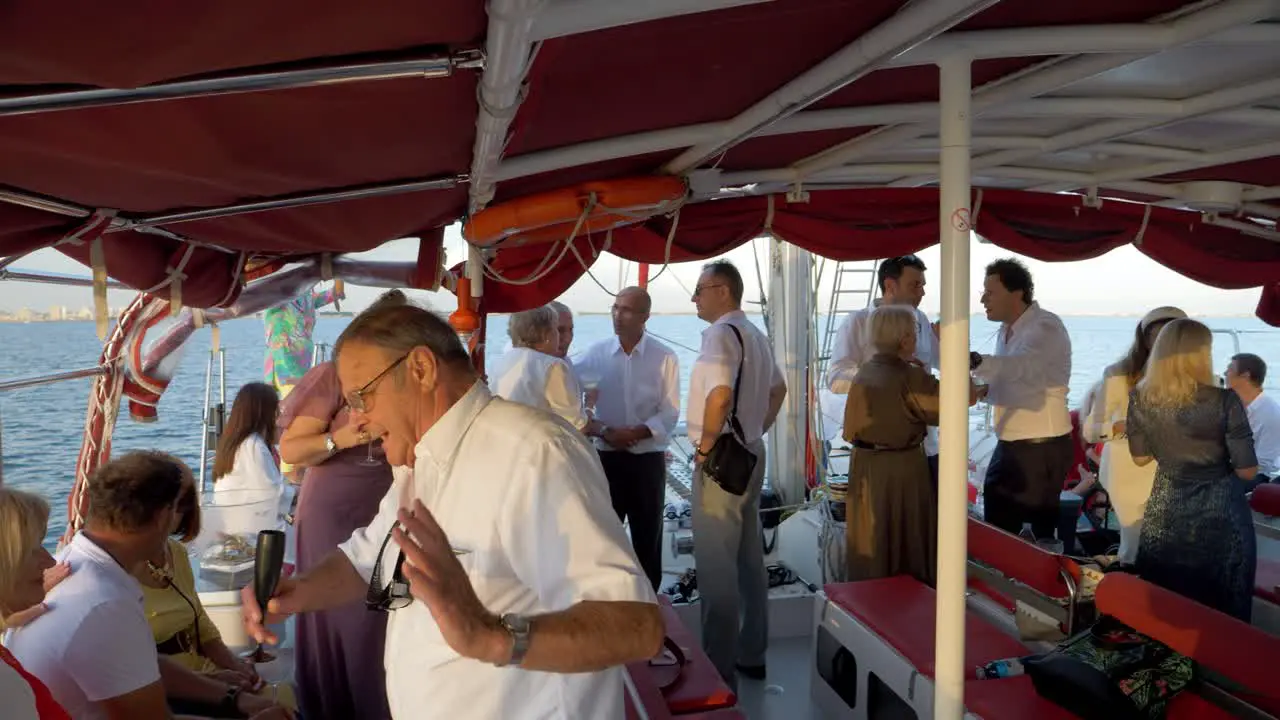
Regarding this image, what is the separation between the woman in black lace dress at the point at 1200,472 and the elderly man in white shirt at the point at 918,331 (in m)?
1.15

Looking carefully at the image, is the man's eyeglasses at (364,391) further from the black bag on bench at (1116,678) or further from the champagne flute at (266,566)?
the black bag on bench at (1116,678)

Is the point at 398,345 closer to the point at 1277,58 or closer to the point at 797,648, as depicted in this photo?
the point at 1277,58

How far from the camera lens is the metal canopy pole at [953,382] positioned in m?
1.81

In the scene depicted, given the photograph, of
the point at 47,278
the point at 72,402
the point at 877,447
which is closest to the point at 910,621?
the point at 877,447

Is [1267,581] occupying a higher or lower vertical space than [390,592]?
lower

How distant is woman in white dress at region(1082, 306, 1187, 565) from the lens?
3.54 m

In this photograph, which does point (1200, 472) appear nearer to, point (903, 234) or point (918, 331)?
point (918, 331)

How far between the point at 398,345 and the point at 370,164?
23.1 inches

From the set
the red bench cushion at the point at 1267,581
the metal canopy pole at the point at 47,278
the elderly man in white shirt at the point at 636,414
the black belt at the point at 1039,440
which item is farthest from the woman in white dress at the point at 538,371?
the red bench cushion at the point at 1267,581

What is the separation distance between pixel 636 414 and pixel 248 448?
1.90 metres

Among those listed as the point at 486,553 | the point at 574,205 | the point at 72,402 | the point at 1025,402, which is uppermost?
the point at 574,205

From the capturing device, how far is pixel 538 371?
3811 mm

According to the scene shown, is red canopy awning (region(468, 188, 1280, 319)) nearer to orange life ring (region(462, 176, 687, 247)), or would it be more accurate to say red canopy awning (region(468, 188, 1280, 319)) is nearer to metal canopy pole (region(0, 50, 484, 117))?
orange life ring (region(462, 176, 687, 247))

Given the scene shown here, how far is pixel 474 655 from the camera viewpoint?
3.57 feet
